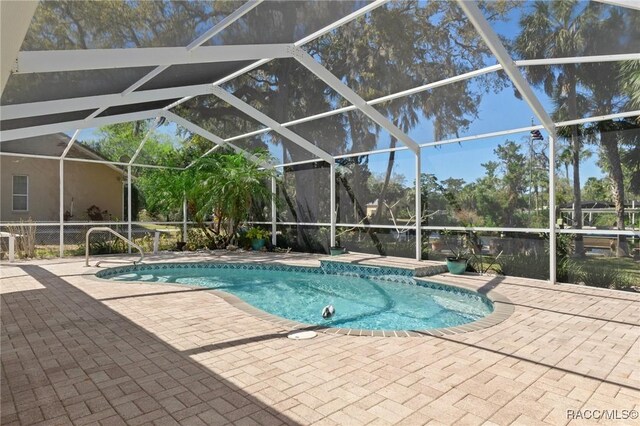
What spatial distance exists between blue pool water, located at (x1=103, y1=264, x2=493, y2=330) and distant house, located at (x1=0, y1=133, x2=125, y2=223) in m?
5.02

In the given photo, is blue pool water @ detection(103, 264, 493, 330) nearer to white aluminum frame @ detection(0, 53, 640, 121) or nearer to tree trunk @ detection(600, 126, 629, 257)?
tree trunk @ detection(600, 126, 629, 257)

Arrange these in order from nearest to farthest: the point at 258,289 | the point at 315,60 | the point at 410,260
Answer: the point at 315,60 < the point at 258,289 < the point at 410,260

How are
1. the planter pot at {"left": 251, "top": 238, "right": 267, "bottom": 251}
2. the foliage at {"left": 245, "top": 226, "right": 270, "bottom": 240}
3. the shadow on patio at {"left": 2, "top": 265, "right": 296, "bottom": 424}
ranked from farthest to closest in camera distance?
the foliage at {"left": 245, "top": 226, "right": 270, "bottom": 240} < the planter pot at {"left": 251, "top": 238, "right": 267, "bottom": 251} < the shadow on patio at {"left": 2, "top": 265, "right": 296, "bottom": 424}

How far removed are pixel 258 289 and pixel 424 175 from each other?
5.41m

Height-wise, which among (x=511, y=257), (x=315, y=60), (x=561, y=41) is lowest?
(x=511, y=257)

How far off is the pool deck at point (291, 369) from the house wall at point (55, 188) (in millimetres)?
10450

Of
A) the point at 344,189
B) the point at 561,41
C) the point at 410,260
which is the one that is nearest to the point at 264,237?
the point at 344,189

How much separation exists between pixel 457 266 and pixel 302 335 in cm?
579

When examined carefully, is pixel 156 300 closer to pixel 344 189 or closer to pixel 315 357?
pixel 315 357

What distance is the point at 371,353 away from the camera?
3.91 m

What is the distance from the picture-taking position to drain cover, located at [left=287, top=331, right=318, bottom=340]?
14.4ft

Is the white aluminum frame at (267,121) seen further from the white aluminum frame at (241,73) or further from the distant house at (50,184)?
the distant house at (50,184)

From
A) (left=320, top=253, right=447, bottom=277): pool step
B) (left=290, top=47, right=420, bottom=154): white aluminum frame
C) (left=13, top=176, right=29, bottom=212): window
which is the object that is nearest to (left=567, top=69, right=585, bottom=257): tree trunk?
(left=320, top=253, right=447, bottom=277): pool step

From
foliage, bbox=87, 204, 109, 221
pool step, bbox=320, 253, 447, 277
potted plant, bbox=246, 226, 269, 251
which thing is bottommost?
pool step, bbox=320, 253, 447, 277
